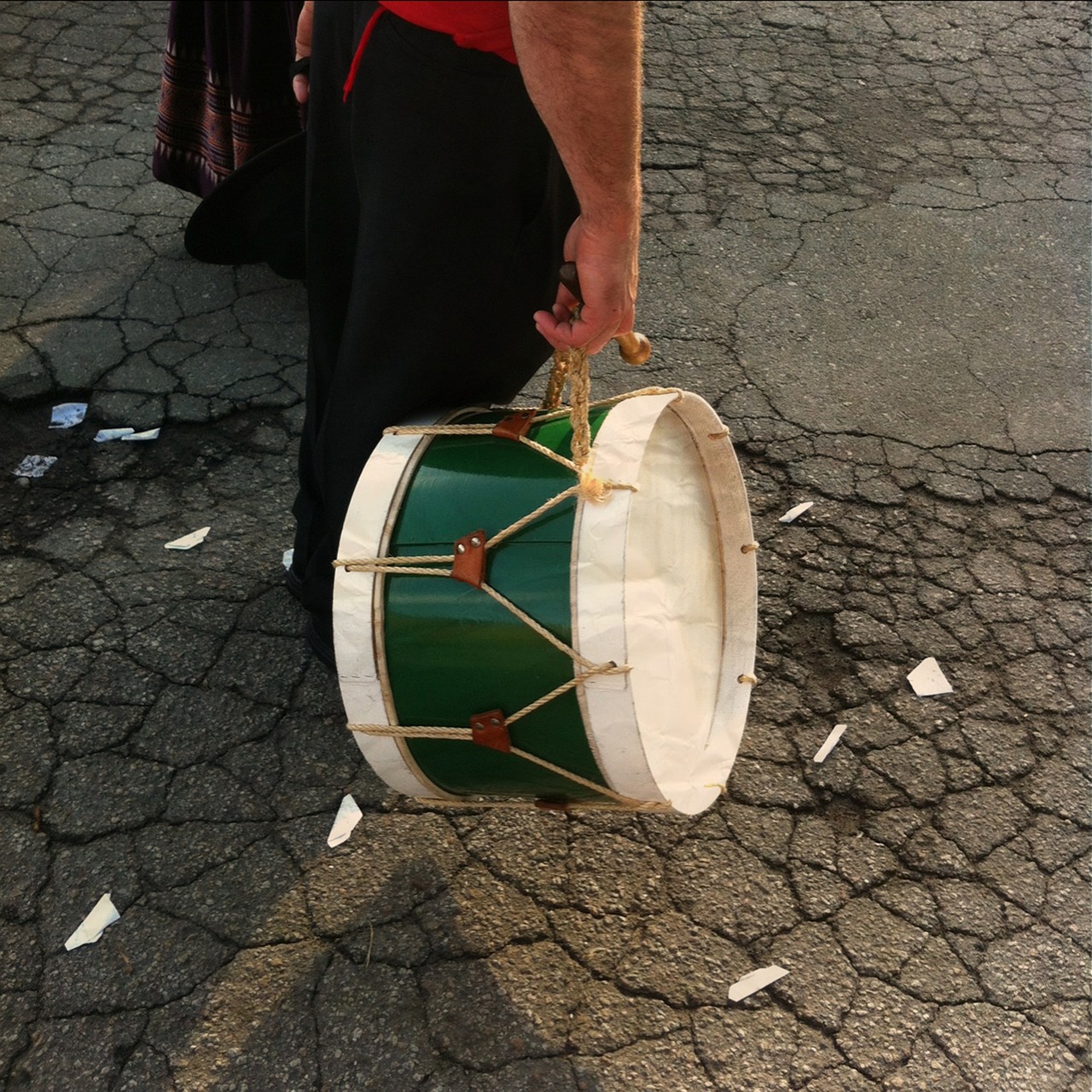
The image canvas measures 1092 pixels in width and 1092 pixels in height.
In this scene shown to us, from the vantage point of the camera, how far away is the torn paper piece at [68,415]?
9.14 feet

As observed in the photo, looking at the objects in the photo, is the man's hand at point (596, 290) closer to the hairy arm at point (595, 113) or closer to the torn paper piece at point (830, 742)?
the hairy arm at point (595, 113)

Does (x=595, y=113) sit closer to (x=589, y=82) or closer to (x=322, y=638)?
(x=589, y=82)

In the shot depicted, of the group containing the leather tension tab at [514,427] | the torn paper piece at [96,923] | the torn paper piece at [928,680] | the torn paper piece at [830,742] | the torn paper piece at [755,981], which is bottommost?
the torn paper piece at [96,923]

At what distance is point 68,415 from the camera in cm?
281

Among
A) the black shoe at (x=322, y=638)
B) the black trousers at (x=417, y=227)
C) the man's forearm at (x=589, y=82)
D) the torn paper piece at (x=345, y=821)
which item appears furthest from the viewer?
the black shoe at (x=322, y=638)

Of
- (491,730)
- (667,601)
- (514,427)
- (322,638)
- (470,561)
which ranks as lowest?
(322,638)

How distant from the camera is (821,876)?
2.03 metres

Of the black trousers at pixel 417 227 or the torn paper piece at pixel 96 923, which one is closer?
the black trousers at pixel 417 227

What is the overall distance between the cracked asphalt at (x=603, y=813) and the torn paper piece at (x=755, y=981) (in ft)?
0.05

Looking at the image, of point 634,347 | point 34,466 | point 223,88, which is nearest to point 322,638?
point 634,347

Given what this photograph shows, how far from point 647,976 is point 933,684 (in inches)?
37.7

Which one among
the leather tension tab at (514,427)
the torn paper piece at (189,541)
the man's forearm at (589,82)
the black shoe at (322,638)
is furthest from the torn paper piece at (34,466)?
the man's forearm at (589,82)

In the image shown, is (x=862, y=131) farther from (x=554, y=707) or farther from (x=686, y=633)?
(x=554, y=707)

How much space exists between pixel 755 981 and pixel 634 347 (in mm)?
1103
